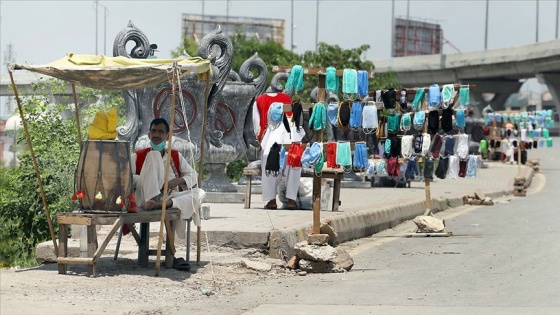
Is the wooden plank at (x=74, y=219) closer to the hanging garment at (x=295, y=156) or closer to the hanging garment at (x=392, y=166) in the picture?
the hanging garment at (x=295, y=156)

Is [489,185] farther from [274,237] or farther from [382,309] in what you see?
[382,309]

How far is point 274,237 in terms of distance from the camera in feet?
48.9

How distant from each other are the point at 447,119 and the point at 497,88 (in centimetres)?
8919

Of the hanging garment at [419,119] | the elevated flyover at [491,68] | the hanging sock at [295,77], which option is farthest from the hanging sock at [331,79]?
the elevated flyover at [491,68]

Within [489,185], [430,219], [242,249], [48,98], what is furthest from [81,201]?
[489,185]

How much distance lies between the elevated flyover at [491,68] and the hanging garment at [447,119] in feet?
218

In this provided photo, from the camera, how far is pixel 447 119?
805 inches

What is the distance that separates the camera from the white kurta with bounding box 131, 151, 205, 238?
13.1 meters

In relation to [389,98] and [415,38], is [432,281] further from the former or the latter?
A: [415,38]

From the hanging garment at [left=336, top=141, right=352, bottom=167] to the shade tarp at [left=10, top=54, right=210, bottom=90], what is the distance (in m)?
4.53

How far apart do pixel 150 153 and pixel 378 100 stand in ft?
25.5

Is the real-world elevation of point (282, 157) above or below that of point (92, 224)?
above

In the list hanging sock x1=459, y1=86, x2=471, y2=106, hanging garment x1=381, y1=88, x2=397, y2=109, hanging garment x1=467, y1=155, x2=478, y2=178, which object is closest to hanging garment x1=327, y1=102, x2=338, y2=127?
hanging garment x1=381, y1=88, x2=397, y2=109

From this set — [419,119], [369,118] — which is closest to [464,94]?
[419,119]
